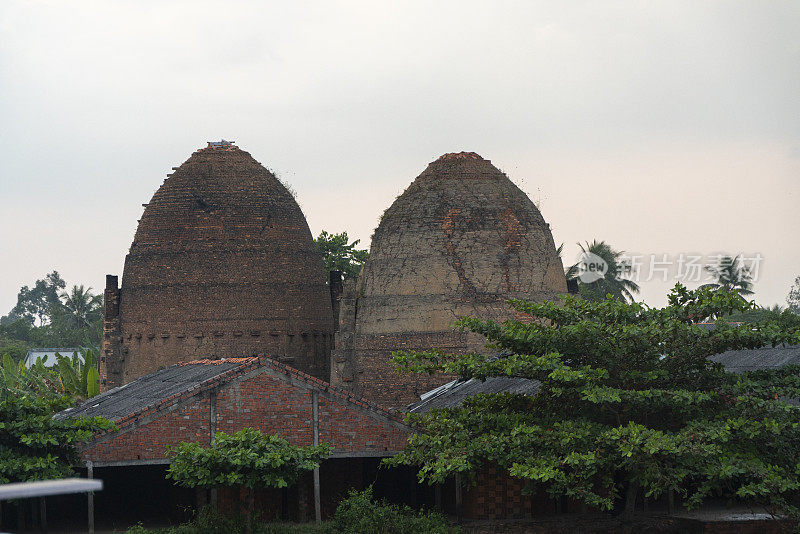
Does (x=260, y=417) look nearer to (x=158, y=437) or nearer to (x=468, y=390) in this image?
(x=158, y=437)

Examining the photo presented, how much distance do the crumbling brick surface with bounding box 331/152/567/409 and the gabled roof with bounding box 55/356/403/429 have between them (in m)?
4.09

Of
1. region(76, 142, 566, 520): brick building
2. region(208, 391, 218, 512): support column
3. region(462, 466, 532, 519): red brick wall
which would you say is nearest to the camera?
region(208, 391, 218, 512): support column

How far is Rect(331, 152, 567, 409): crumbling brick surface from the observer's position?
96.5 ft

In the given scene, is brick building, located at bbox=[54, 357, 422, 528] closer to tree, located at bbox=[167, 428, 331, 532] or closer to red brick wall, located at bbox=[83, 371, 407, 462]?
red brick wall, located at bbox=[83, 371, 407, 462]

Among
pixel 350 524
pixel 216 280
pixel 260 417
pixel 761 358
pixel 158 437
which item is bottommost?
pixel 350 524

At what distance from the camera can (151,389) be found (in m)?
26.2

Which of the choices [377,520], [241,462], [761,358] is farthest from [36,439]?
[761,358]

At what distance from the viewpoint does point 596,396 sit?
715 inches

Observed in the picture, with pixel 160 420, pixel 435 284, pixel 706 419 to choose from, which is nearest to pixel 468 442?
pixel 706 419

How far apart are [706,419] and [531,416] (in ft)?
9.84

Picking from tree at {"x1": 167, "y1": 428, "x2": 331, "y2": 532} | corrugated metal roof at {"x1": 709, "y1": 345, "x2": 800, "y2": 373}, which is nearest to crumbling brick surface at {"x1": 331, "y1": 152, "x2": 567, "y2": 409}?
corrugated metal roof at {"x1": 709, "y1": 345, "x2": 800, "y2": 373}

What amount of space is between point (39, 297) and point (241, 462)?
87273mm

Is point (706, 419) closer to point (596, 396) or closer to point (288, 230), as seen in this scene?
point (596, 396)

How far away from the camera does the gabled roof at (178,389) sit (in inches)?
827
